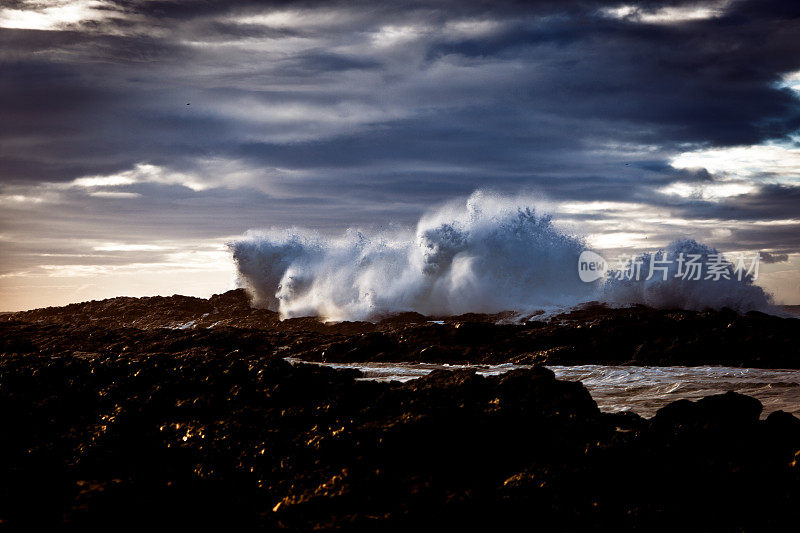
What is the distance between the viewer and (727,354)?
13523mm

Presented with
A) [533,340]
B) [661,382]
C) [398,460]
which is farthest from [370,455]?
[533,340]

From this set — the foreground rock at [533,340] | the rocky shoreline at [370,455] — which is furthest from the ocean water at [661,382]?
the rocky shoreline at [370,455]

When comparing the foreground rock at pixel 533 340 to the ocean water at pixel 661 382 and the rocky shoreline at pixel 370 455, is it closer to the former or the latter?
the ocean water at pixel 661 382

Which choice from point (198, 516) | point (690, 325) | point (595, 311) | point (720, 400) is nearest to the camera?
point (198, 516)

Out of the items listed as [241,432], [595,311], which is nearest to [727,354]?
[595,311]

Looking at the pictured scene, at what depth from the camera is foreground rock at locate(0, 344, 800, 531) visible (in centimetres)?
488

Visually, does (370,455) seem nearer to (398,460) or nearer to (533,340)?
(398,460)

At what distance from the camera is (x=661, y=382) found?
434 inches

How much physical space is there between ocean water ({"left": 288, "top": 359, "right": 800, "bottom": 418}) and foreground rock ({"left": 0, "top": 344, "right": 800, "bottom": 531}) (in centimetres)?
271

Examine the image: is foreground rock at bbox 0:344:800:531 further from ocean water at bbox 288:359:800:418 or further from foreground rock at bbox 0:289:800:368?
foreground rock at bbox 0:289:800:368

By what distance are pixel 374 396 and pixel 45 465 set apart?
10.2 ft

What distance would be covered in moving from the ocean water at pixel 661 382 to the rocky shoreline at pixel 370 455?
8.60ft

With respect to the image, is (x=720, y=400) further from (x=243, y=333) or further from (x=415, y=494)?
(x=243, y=333)

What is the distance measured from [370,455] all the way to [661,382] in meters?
7.00
